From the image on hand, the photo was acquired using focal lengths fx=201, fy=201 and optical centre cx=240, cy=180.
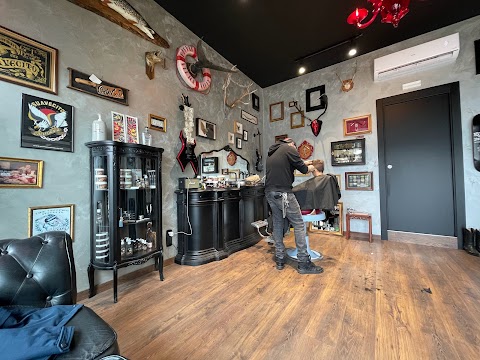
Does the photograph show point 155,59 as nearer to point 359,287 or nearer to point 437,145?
point 359,287

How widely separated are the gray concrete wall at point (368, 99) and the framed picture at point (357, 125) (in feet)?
0.23

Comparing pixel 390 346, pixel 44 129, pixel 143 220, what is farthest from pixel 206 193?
pixel 390 346

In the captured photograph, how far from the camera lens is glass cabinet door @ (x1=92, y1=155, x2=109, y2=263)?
1875mm

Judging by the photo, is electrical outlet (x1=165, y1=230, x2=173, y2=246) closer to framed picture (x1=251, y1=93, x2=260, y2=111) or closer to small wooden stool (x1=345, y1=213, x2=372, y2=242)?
small wooden stool (x1=345, y1=213, x2=372, y2=242)

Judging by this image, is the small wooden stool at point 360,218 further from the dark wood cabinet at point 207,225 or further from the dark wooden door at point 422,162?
the dark wood cabinet at point 207,225

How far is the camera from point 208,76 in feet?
10.5

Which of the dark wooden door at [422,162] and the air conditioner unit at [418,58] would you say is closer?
the air conditioner unit at [418,58]

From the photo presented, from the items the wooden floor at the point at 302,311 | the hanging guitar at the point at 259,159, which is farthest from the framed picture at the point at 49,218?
the hanging guitar at the point at 259,159

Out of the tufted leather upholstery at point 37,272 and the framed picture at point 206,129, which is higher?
the framed picture at point 206,129

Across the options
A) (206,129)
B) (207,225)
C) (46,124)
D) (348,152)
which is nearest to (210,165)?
(206,129)

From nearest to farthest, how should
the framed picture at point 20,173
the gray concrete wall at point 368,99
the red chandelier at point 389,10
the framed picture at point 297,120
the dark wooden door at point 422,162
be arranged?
the framed picture at point 20,173 → the red chandelier at point 389,10 → the gray concrete wall at point 368,99 → the dark wooden door at point 422,162 → the framed picture at point 297,120

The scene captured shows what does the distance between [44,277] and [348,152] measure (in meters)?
4.24

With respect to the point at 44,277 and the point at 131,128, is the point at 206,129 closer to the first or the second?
the point at 131,128

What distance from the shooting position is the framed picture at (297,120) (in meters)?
4.33
